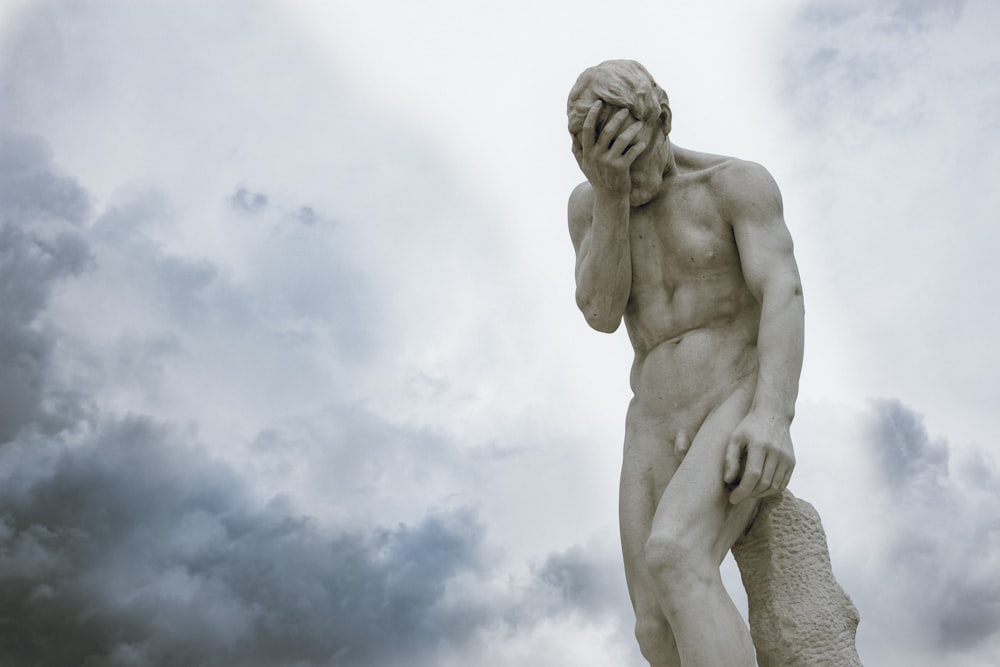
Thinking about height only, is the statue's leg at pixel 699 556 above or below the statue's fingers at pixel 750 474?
below

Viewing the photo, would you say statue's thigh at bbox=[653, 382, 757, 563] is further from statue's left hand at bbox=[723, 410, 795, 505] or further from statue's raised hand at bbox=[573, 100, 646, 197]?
statue's raised hand at bbox=[573, 100, 646, 197]

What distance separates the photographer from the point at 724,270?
233 inches

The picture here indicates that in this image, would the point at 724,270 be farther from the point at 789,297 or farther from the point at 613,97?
the point at 613,97

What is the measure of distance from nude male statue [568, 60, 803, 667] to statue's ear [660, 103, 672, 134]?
0.05ft

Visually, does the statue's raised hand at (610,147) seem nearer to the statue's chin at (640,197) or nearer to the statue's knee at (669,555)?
the statue's chin at (640,197)

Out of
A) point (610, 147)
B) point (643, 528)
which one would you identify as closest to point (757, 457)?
point (643, 528)

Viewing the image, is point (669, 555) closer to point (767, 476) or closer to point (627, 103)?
point (767, 476)

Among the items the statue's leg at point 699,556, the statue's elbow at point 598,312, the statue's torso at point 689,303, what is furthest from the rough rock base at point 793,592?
the statue's elbow at point 598,312

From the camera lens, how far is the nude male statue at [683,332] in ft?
17.6

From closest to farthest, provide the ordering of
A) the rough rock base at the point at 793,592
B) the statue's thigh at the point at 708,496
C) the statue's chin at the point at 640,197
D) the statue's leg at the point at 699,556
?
1. the statue's leg at the point at 699,556
2. the statue's thigh at the point at 708,496
3. the rough rock base at the point at 793,592
4. the statue's chin at the point at 640,197

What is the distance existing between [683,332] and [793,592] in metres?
1.33

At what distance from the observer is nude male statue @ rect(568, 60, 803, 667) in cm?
537

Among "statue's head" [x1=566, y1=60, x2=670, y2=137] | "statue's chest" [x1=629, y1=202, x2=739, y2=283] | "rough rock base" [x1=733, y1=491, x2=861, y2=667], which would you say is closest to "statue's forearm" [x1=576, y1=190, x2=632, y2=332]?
"statue's chest" [x1=629, y1=202, x2=739, y2=283]

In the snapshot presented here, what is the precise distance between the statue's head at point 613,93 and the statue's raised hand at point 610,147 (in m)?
0.03
